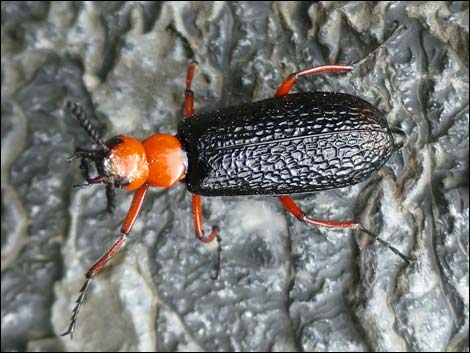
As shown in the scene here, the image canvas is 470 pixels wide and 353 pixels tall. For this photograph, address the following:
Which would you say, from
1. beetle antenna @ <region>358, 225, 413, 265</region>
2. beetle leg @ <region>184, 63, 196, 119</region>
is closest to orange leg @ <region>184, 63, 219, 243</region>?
beetle leg @ <region>184, 63, 196, 119</region>

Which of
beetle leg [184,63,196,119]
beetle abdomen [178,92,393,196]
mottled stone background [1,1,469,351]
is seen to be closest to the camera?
beetle abdomen [178,92,393,196]

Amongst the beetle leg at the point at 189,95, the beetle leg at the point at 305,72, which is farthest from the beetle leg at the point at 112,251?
the beetle leg at the point at 305,72

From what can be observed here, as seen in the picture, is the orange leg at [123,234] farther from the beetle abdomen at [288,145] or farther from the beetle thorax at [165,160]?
the beetle abdomen at [288,145]

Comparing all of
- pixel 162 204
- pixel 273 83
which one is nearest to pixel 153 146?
pixel 162 204

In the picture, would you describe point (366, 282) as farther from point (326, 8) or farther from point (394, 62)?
point (326, 8)

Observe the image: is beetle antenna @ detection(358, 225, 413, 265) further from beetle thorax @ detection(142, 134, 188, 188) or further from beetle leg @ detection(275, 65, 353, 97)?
beetle thorax @ detection(142, 134, 188, 188)

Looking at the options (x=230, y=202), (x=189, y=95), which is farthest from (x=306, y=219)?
(x=189, y=95)

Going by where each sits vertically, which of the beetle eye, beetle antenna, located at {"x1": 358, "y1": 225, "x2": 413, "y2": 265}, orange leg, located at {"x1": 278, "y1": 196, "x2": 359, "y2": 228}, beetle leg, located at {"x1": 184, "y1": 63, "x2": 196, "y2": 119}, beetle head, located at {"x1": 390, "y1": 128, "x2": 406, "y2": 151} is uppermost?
beetle leg, located at {"x1": 184, "y1": 63, "x2": 196, "y2": 119}
